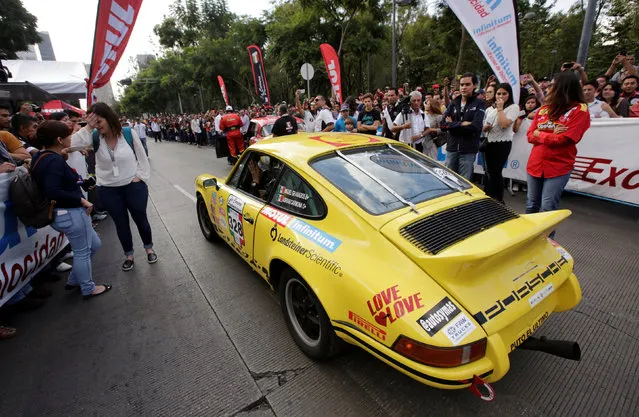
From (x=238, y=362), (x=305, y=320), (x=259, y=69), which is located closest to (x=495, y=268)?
(x=305, y=320)

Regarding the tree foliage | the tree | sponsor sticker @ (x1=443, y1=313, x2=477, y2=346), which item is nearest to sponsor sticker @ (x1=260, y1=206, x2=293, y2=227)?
sponsor sticker @ (x1=443, y1=313, x2=477, y2=346)

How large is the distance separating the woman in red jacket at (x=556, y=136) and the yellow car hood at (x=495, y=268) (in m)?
1.54

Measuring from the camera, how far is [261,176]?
3.04m

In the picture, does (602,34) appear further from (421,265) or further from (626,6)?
(421,265)

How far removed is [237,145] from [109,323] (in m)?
7.09

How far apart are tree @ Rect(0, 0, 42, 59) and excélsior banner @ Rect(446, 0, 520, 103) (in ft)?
120

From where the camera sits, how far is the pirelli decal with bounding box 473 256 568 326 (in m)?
1.55

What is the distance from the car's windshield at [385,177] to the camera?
2094 mm

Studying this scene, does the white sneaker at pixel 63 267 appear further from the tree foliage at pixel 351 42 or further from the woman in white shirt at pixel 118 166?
the tree foliage at pixel 351 42

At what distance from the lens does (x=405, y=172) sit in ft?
A: 7.93

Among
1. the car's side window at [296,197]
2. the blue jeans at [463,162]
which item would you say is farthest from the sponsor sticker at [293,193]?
the blue jeans at [463,162]

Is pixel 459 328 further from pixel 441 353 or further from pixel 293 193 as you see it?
pixel 293 193

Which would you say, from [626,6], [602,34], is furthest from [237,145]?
[602,34]

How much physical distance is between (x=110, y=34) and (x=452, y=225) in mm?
5677
